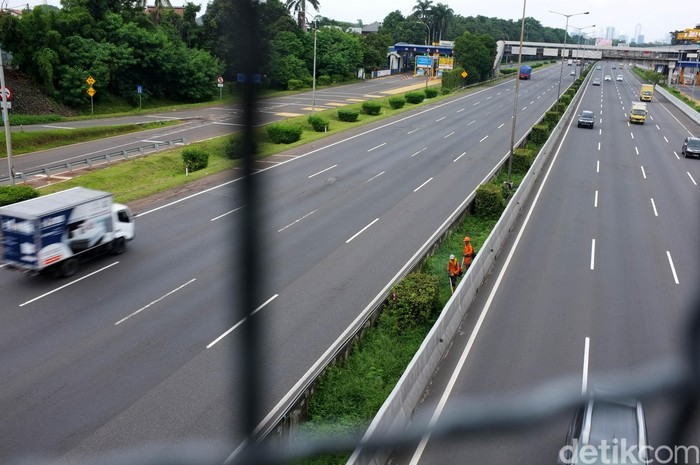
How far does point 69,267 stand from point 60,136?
21.2 metres

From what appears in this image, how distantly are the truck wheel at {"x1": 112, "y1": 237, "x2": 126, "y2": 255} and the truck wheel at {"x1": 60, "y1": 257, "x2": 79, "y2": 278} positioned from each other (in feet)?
4.62

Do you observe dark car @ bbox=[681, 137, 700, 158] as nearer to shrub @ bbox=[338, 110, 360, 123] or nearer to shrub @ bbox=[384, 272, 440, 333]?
shrub @ bbox=[338, 110, 360, 123]

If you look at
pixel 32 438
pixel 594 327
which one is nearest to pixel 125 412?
pixel 32 438

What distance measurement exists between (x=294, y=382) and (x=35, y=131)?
28.8 m

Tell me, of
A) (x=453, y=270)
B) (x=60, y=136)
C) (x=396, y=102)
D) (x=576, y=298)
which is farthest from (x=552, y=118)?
(x=60, y=136)

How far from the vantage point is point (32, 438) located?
870 centimetres

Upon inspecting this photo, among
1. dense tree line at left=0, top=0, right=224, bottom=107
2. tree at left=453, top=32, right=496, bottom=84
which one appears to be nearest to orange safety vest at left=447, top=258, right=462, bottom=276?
dense tree line at left=0, top=0, right=224, bottom=107

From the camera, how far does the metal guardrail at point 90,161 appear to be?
80.0ft

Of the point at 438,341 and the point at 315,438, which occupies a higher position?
the point at 315,438

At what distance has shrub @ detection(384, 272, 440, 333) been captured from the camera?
12.0m

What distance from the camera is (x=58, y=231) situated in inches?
571

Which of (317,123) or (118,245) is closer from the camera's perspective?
(118,245)

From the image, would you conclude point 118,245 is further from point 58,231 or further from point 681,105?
point 681,105

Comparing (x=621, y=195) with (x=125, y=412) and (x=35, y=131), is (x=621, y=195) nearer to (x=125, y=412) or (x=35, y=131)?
(x=125, y=412)
